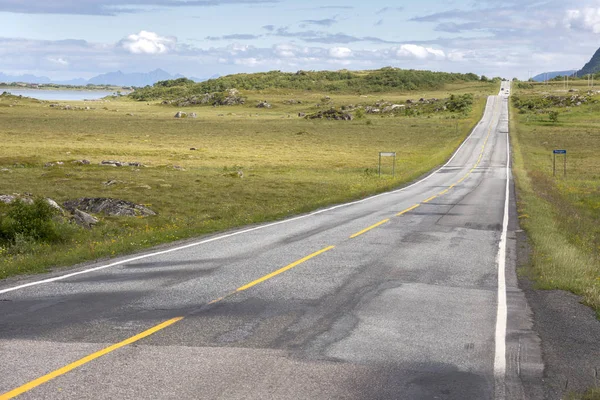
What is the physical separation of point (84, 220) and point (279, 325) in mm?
15262

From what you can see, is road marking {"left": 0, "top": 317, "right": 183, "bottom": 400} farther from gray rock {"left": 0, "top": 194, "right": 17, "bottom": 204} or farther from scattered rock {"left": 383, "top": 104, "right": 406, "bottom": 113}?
scattered rock {"left": 383, "top": 104, "right": 406, "bottom": 113}

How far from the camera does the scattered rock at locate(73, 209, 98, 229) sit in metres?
22.9

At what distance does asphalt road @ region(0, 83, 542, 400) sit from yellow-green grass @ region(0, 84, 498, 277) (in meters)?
3.51

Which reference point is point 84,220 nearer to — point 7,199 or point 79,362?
point 7,199

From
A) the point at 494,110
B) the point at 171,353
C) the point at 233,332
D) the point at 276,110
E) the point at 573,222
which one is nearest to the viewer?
the point at 171,353

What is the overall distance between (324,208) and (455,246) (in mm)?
10010

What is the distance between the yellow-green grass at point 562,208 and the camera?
14.2 meters

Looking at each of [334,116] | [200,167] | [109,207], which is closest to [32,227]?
[109,207]

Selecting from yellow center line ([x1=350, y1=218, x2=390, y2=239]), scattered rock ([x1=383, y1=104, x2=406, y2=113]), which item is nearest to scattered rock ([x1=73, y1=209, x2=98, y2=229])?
yellow center line ([x1=350, y1=218, x2=390, y2=239])

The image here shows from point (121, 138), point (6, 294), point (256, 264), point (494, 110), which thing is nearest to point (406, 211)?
point (256, 264)

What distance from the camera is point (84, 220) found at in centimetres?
2320

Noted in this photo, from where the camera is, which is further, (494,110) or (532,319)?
(494,110)

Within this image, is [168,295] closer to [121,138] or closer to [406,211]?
[406,211]

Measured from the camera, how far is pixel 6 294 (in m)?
11.7
